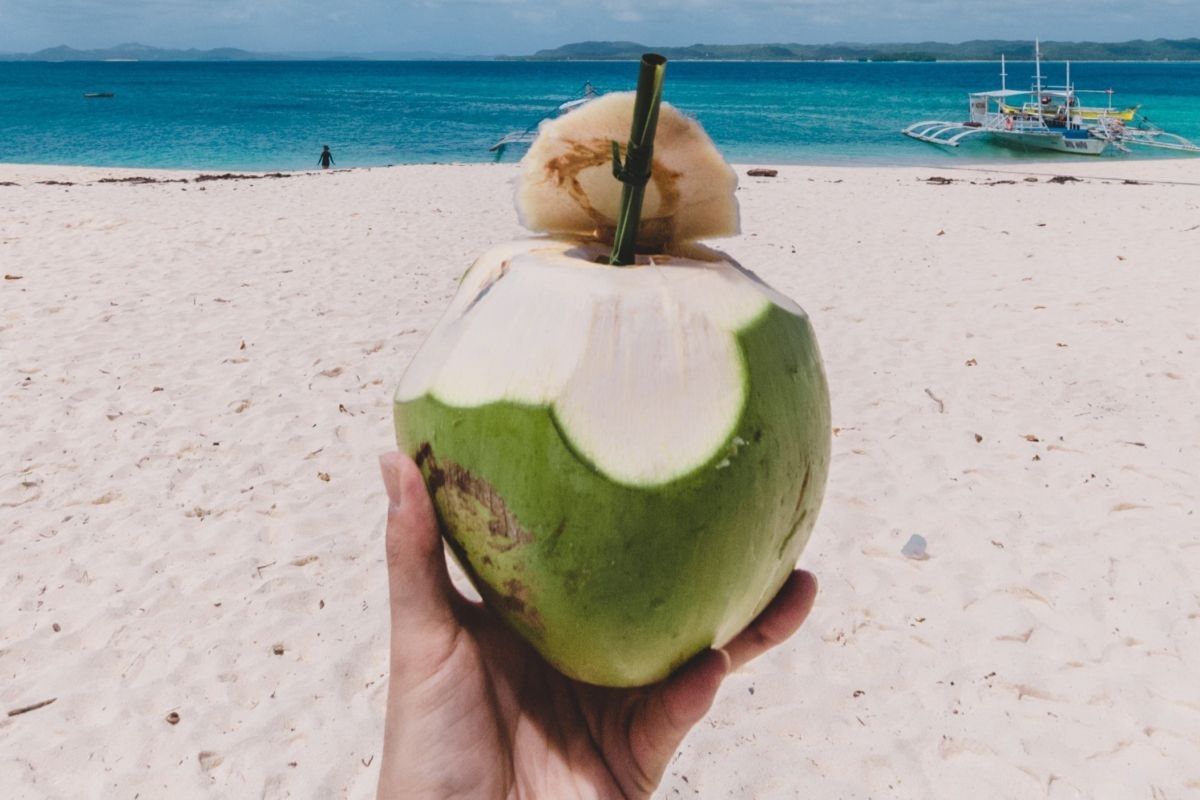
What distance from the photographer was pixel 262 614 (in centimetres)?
335

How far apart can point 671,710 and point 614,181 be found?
81cm

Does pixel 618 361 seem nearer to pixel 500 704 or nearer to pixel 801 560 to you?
pixel 500 704

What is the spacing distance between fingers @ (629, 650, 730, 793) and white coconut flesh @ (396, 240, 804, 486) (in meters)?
0.40

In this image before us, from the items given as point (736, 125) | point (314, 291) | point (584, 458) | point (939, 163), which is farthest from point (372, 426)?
point (736, 125)

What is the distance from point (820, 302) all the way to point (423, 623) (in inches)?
260

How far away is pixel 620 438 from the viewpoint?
37.3 inches

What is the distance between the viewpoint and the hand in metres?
1.28

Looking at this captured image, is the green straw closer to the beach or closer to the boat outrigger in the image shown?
the beach

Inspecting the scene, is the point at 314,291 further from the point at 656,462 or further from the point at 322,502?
the point at 656,462

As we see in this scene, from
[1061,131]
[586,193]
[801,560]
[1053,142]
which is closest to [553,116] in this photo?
[586,193]

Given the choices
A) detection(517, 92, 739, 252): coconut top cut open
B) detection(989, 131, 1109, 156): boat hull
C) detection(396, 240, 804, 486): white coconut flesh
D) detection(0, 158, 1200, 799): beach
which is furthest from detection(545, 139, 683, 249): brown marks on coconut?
detection(989, 131, 1109, 156): boat hull

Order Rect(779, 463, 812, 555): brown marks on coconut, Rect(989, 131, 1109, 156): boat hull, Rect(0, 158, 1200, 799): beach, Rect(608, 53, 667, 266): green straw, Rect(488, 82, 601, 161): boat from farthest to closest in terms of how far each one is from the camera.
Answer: Rect(989, 131, 1109, 156): boat hull < Rect(0, 158, 1200, 799): beach < Rect(488, 82, 601, 161): boat < Rect(779, 463, 812, 555): brown marks on coconut < Rect(608, 53, 667, 266): green straw

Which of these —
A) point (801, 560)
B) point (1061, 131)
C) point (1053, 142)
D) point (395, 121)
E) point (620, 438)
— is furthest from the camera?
point (395, 121)

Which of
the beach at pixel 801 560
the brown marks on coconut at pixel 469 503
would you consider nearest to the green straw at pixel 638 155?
the brown marks on coconut at pixel 469 503
